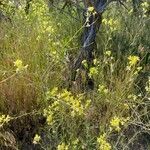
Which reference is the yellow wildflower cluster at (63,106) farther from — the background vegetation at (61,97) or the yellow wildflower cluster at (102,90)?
the yellow wildflower cluster at (102,90)

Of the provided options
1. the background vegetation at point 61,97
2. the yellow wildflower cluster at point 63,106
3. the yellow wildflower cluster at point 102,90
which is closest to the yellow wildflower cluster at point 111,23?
the background vegetation at point 61,97

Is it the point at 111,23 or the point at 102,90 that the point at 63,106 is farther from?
the point at 111,23

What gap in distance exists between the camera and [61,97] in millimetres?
2301

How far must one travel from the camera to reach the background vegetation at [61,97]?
7.62 ft

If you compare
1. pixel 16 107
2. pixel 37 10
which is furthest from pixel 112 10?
pixel 16 107

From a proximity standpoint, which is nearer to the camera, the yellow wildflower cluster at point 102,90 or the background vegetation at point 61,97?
the background vegetation at point 61,97

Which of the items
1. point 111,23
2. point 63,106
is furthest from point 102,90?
point 111,23

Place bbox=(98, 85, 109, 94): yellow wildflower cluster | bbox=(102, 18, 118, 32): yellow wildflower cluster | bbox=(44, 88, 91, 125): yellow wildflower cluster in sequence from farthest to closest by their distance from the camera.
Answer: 1. bbox=(102, 18, 118, 32): yellow wildflower cluster
2. bbox=(98, 85, 109, 94): yellow wildflower cluster
3. bbox=(44, 88, 91, 125): yellow wildflower cluster

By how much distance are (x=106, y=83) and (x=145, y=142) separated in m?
0.43

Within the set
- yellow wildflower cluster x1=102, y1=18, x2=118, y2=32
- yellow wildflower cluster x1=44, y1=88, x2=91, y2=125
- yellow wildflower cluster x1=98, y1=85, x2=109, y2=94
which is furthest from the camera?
yellow wildflower cluster x1=102, y1=18, x2=118, y2=32

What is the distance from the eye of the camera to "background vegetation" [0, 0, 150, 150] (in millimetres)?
2322

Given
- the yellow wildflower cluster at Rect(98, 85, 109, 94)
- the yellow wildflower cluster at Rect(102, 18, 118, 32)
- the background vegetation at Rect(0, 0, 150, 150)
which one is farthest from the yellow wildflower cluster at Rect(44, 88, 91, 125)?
the yellow wildflower cluster at Rect(102, 18, 118, 32)

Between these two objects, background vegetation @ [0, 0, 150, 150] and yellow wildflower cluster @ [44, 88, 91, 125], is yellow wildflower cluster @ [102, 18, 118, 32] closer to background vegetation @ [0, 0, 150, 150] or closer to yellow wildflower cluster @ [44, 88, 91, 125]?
background vegetation @ [0, 0, 150, 150]

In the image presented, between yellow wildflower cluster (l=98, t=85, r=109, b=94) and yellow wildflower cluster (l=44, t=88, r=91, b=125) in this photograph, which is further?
yellow wildflower cluster (l=98, t=85, r=109, b=94)
